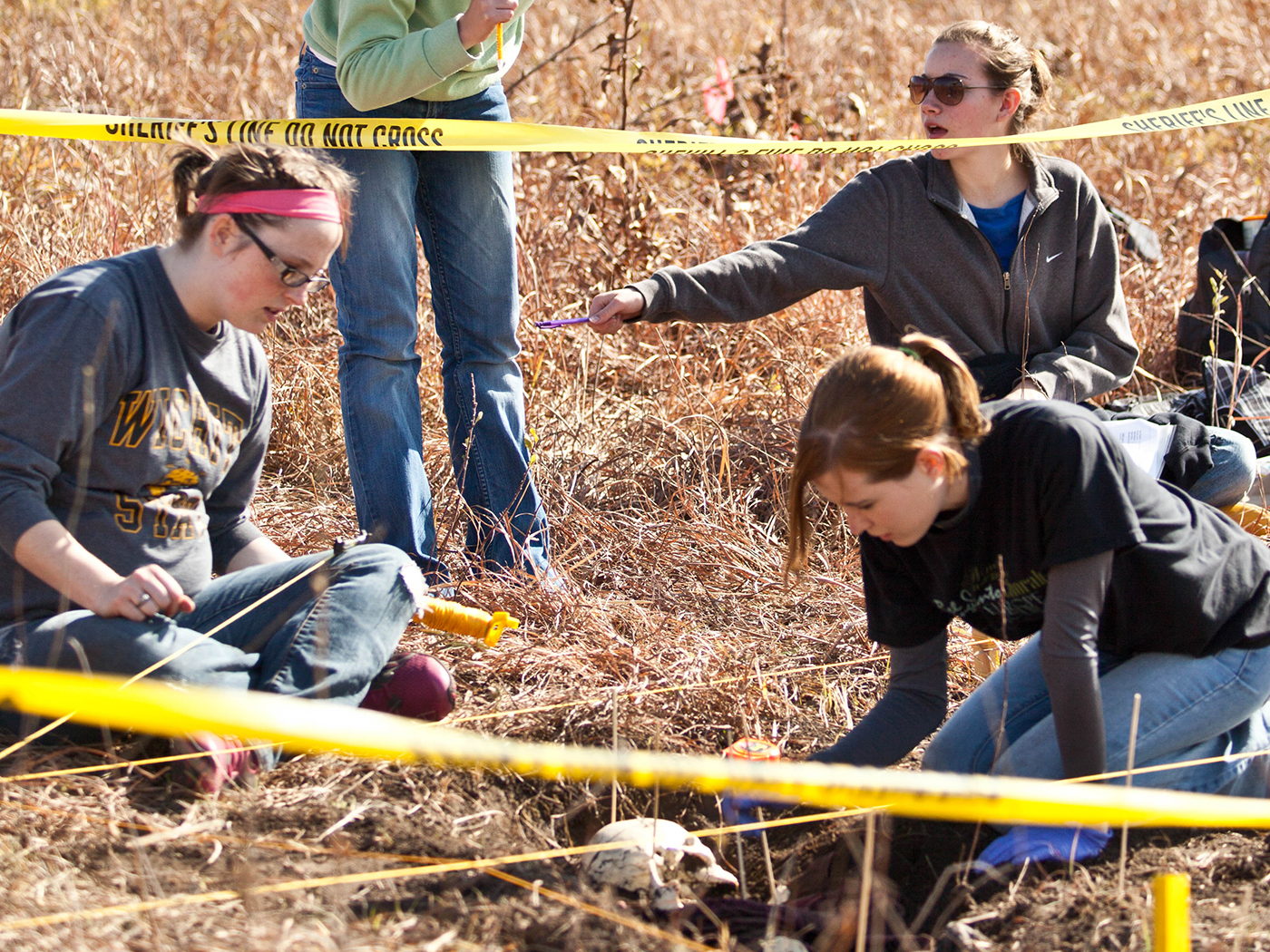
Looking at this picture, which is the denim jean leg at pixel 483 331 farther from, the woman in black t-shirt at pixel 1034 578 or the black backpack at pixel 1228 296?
the black backpack at pixel 1228 296

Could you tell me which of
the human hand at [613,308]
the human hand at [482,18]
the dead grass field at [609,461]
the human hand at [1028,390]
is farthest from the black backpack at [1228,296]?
the human hand at [482,18]

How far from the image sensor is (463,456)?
3326 millimetres

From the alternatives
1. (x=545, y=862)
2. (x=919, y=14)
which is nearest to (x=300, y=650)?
(x=545, y=862)

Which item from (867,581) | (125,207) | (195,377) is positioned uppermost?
(125,207)

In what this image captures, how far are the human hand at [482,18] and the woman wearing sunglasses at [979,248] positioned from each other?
79 centimetres

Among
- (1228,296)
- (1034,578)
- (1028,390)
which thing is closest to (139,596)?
(1034,578)

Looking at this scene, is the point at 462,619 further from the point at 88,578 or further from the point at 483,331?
the point at 483,331

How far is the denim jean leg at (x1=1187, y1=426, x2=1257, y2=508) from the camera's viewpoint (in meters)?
3.35

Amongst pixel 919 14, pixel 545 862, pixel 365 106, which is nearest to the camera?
pixel 545 862

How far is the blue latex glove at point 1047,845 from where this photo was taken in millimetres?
2234

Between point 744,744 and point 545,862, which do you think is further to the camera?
point 744,744

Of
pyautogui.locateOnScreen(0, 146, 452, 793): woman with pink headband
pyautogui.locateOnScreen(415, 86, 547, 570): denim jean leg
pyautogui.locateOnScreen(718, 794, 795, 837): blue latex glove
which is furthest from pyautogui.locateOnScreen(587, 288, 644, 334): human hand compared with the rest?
pyautogui.locateOnScreen(718, 794, 795, 837): blue latex glove

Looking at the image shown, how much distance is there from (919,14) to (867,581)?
769 cm

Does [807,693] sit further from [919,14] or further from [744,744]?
[919,14]
